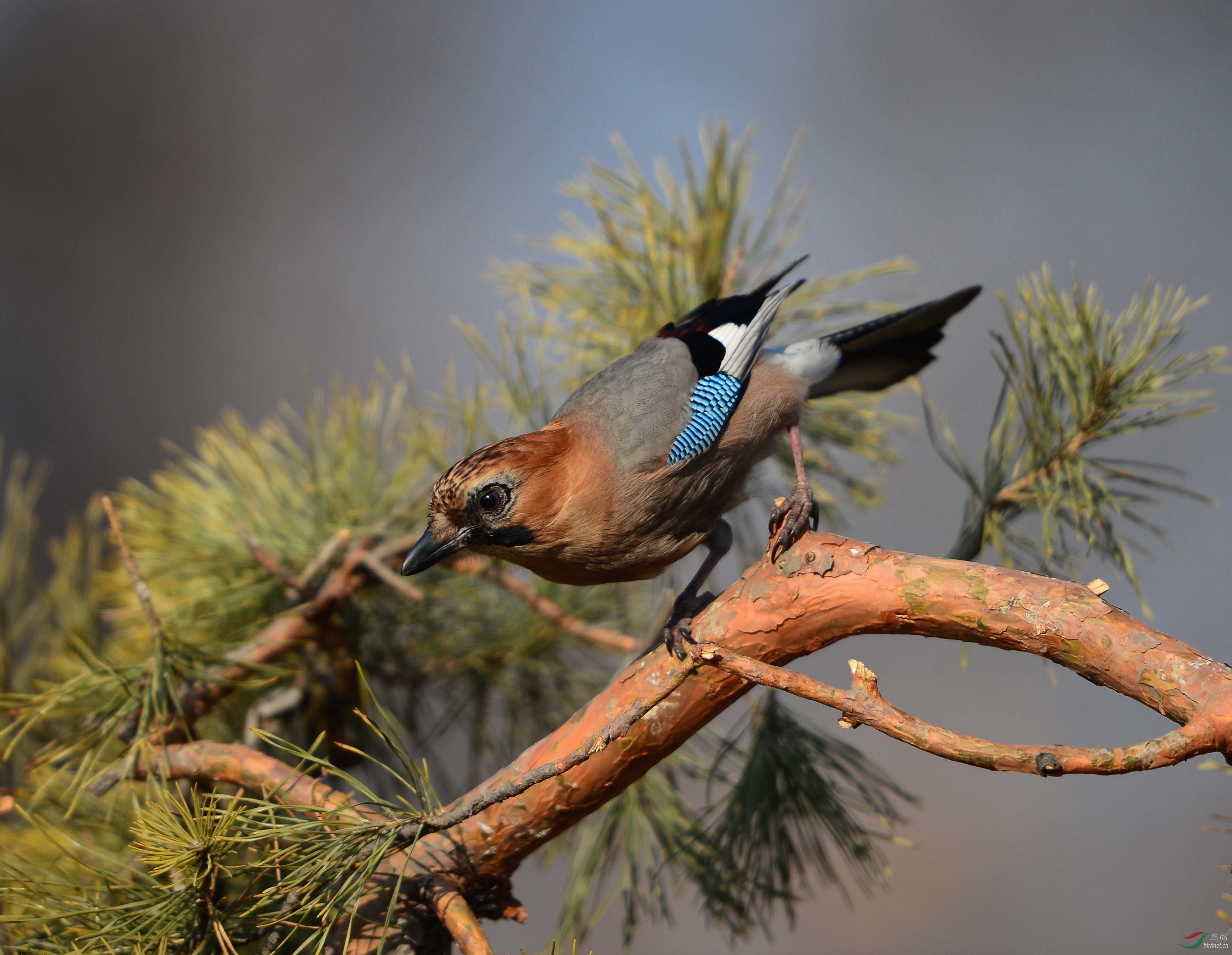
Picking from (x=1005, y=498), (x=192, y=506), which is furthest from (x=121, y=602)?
(x=1005, y=498)

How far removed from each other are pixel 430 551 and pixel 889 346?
769 millimetres

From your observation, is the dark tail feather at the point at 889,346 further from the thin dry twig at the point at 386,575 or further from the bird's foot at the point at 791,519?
the thin dry twig at the point at 386,575

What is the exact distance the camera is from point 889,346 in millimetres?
1364

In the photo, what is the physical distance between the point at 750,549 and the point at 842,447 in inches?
8.8

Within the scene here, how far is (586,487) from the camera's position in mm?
1059

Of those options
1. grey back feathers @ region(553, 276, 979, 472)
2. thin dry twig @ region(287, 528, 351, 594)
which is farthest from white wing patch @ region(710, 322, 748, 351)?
thin dry twig @ region(287, 528, 351, 594)

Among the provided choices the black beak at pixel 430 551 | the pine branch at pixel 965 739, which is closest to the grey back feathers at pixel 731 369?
the black beak at pixel 430 551

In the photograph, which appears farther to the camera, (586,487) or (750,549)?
(750,549)

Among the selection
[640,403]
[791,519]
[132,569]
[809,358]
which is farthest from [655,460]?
[132,569]

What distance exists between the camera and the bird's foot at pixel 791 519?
2.69 ft

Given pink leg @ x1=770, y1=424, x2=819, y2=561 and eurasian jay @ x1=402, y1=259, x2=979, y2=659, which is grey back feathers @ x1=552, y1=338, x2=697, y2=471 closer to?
eurasian jay @ x1=402, y1=259, x2=979, y2=659

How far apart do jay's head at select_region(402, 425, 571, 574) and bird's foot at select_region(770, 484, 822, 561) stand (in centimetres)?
27

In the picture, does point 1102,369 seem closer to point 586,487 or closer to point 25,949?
point 586,487

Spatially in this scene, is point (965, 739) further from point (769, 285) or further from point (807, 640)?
point (769, 285)
